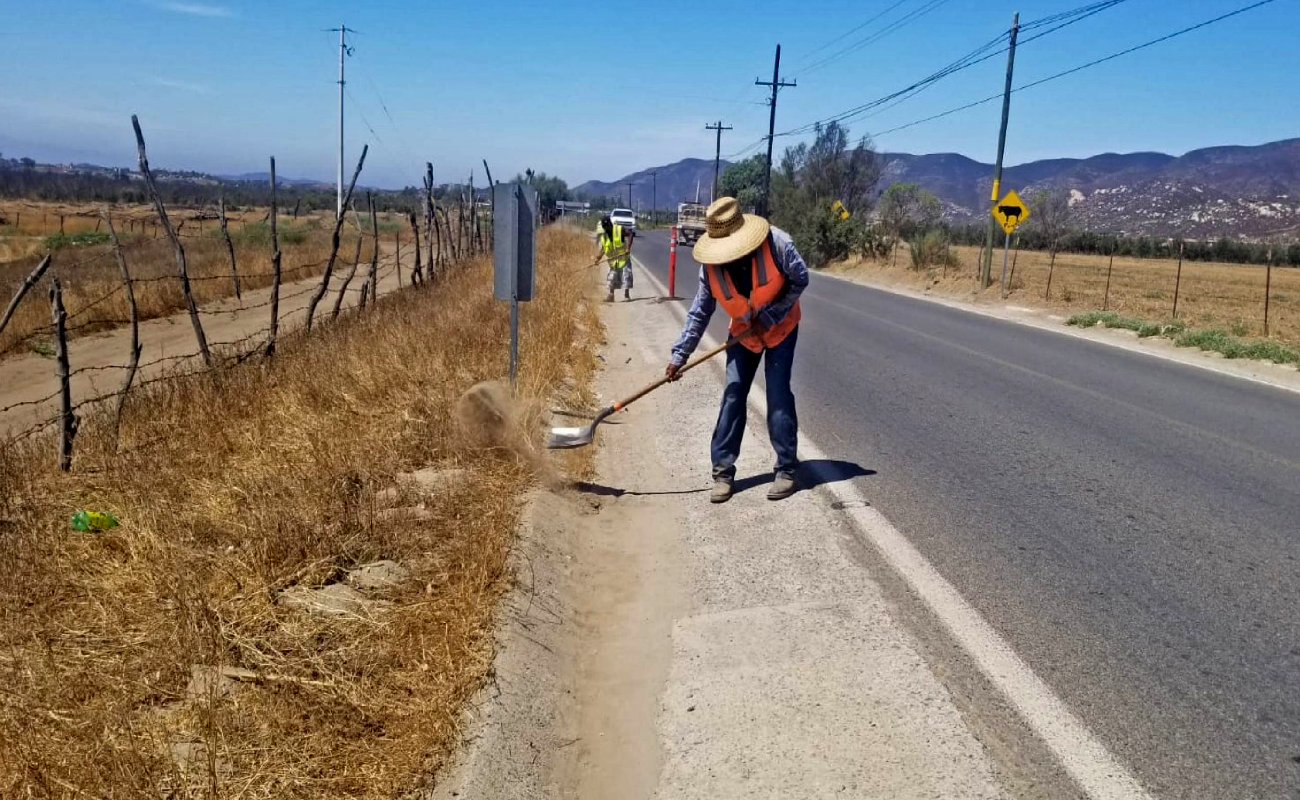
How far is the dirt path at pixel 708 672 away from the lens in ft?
10.1

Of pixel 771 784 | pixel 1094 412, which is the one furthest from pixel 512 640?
pixel 1094 412

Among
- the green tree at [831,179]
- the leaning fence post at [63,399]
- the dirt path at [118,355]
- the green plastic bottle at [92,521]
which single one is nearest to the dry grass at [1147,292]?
the green tree at [831,179]

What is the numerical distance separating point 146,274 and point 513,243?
2268cm

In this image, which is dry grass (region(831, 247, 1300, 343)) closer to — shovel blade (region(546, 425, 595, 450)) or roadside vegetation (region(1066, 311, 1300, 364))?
roadside vegetation (region(1066, 311, 1300, 364))

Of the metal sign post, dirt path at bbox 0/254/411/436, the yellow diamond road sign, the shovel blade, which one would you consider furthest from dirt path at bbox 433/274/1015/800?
the yellow diamond road sign

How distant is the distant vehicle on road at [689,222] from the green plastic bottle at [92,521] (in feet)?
147

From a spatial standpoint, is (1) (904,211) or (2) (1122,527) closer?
(2) (1122,527)

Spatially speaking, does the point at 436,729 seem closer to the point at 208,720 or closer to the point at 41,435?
the point at 208,720

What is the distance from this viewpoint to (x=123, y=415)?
6965 mm

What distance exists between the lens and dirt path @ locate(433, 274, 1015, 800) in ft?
10.1

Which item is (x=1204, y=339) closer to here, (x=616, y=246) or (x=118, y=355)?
(x=616, y=246)

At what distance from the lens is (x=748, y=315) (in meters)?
5.68

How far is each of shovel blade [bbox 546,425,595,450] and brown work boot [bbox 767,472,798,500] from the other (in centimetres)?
118

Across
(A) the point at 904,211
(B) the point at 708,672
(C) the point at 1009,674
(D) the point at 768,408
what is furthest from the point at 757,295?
(A) the point at 904,211
